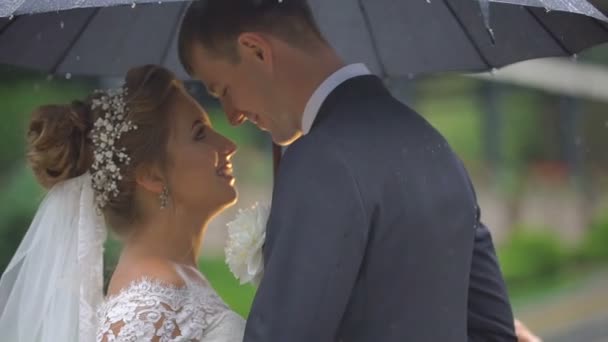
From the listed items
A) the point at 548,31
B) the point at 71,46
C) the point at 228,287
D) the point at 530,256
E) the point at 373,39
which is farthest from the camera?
the point at 530,256

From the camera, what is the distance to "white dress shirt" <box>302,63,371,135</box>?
2818 mm

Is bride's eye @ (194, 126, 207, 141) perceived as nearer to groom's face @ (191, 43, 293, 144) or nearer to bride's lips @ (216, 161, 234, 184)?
bride's lips @ (216, 161, 234, 184)

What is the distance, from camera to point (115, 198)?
3.32 meters

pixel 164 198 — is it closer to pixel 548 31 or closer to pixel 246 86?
pixel 246 86

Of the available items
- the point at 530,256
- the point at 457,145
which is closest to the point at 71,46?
the point at 457,145

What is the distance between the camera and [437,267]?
8.94 ft

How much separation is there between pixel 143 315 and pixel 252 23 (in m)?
0.84

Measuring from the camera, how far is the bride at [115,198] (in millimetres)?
3277

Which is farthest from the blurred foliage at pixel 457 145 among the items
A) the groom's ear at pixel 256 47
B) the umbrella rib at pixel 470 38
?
the groom's ear at pixel 256 47

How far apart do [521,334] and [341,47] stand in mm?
1162

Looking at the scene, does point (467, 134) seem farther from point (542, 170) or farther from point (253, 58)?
point (253, 58)

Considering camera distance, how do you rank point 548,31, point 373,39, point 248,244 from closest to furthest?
point 248,244 < point 548,31 < point 373,39

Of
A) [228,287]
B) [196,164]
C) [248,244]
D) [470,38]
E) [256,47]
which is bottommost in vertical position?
[228,287]

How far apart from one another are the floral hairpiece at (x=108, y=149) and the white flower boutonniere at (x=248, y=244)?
455 mm
